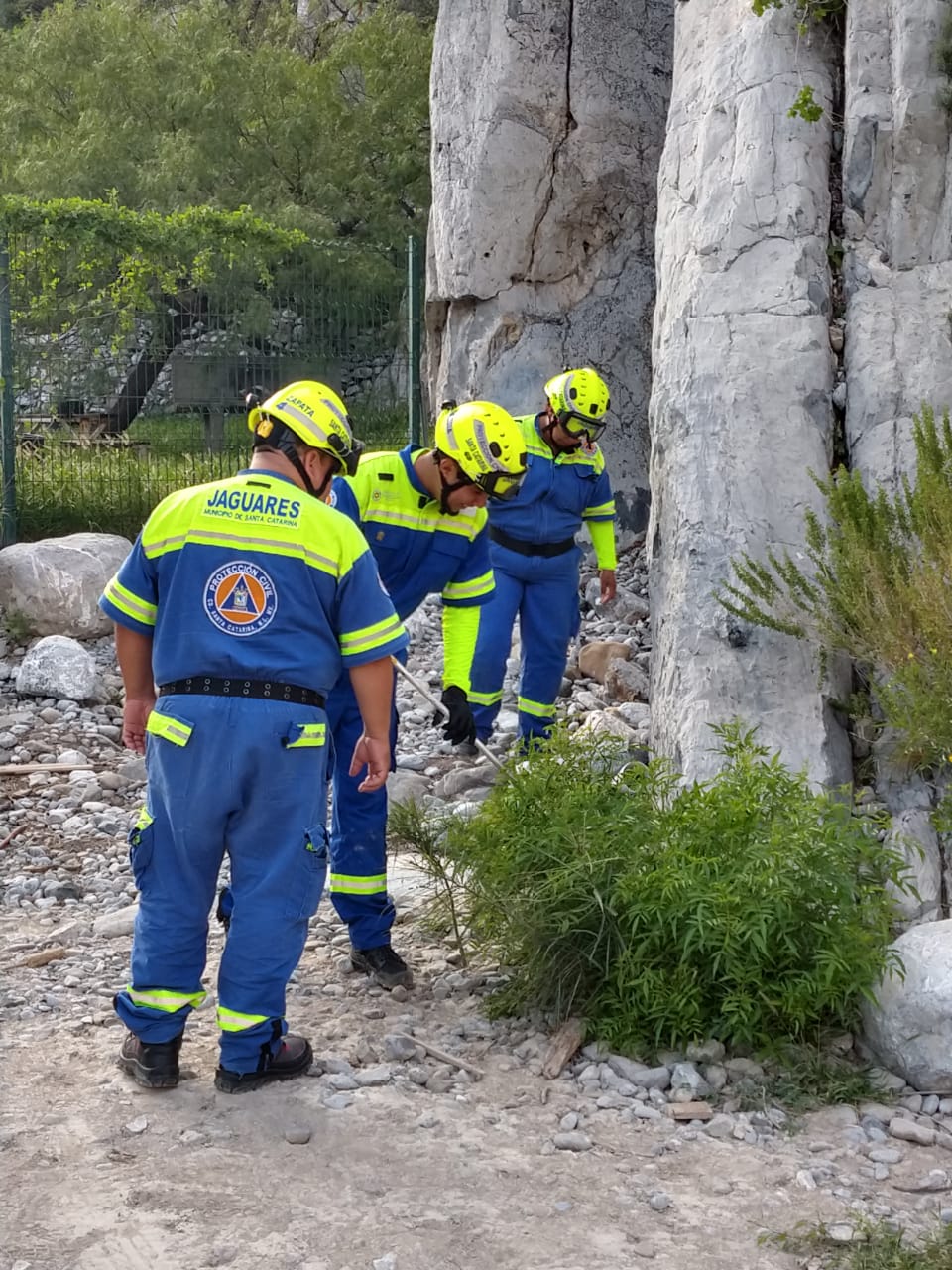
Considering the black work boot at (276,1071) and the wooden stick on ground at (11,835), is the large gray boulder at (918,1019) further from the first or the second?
the wooden stick on ground at (11,835)

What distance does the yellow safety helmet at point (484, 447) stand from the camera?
496 cm

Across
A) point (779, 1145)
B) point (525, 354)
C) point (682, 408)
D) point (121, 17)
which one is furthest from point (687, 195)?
point (121, 17)

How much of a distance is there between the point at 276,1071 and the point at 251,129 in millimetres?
17958

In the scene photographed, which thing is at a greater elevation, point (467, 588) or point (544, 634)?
point (467, 588)

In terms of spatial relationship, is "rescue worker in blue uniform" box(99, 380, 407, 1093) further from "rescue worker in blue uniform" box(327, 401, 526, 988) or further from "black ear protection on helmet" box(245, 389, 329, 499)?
"rescue worker in blue uniform" box(327, 401, 526, 988)

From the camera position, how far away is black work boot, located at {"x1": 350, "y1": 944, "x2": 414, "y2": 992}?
16.3ft

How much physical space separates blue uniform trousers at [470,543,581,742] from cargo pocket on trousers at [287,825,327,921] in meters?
3.39

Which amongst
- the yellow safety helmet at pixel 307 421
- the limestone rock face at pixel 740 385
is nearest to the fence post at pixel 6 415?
the limestone rock face at pixel 740 385

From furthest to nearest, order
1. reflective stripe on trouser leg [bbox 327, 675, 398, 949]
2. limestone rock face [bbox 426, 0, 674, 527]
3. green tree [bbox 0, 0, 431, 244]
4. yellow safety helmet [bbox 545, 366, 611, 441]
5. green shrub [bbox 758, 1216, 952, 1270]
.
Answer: green tree [bbox 0, 0, 431, 244], limestone rock face [bbox 426, 0, 674, 527], yellow safety helmet [bbox 545, 366, 611, 441], reflective stripe on trouser leg [bbox 327, 675, 398, 949], green shrub [bbox 758, 1216, 952, 1270]

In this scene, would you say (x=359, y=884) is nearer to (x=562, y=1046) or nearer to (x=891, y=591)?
(x=562, y=1046)

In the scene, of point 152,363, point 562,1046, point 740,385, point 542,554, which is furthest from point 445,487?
point 152,363

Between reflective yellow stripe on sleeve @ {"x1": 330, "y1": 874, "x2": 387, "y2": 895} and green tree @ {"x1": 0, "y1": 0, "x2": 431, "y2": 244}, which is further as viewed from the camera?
green tree @ {"x1": 0, "y1": 0, "x2": 431, "y2": 244}

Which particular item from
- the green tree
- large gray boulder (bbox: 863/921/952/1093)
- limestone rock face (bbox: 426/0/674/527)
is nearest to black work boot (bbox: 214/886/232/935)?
large gray boulder (bbox: 863/921/952/1093)

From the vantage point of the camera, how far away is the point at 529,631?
25.2 feet
